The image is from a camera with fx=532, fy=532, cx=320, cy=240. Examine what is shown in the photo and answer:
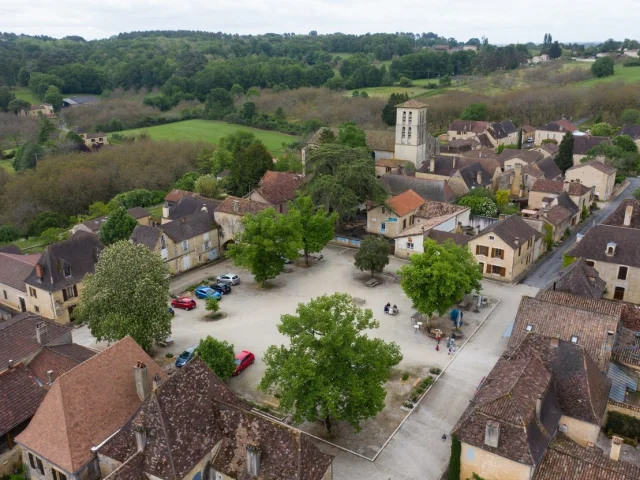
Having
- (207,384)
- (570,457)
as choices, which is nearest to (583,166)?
(570,457)

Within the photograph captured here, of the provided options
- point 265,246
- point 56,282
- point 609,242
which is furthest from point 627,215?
point 56,282

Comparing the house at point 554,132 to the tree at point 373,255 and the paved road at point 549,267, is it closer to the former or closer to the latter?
the paved road at point 549,267

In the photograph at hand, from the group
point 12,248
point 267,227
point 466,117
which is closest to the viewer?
point 267,227

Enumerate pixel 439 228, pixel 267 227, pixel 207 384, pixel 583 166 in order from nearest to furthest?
1. pixel 207 384
2. pixel 267 227
3. pixel 439 228
4. pixel 583 166

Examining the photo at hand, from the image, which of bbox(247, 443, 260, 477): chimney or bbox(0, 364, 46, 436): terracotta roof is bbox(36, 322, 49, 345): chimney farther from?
bbox(247, 443, 260, 477): chimney

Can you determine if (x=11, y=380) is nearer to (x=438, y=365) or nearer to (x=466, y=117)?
(x=438, y=365)

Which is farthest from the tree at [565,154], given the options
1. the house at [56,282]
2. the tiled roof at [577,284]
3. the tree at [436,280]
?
the house at [56,282]

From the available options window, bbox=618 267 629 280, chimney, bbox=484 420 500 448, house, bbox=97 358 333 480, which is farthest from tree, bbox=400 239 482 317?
house, bbox=97 358 333 480
